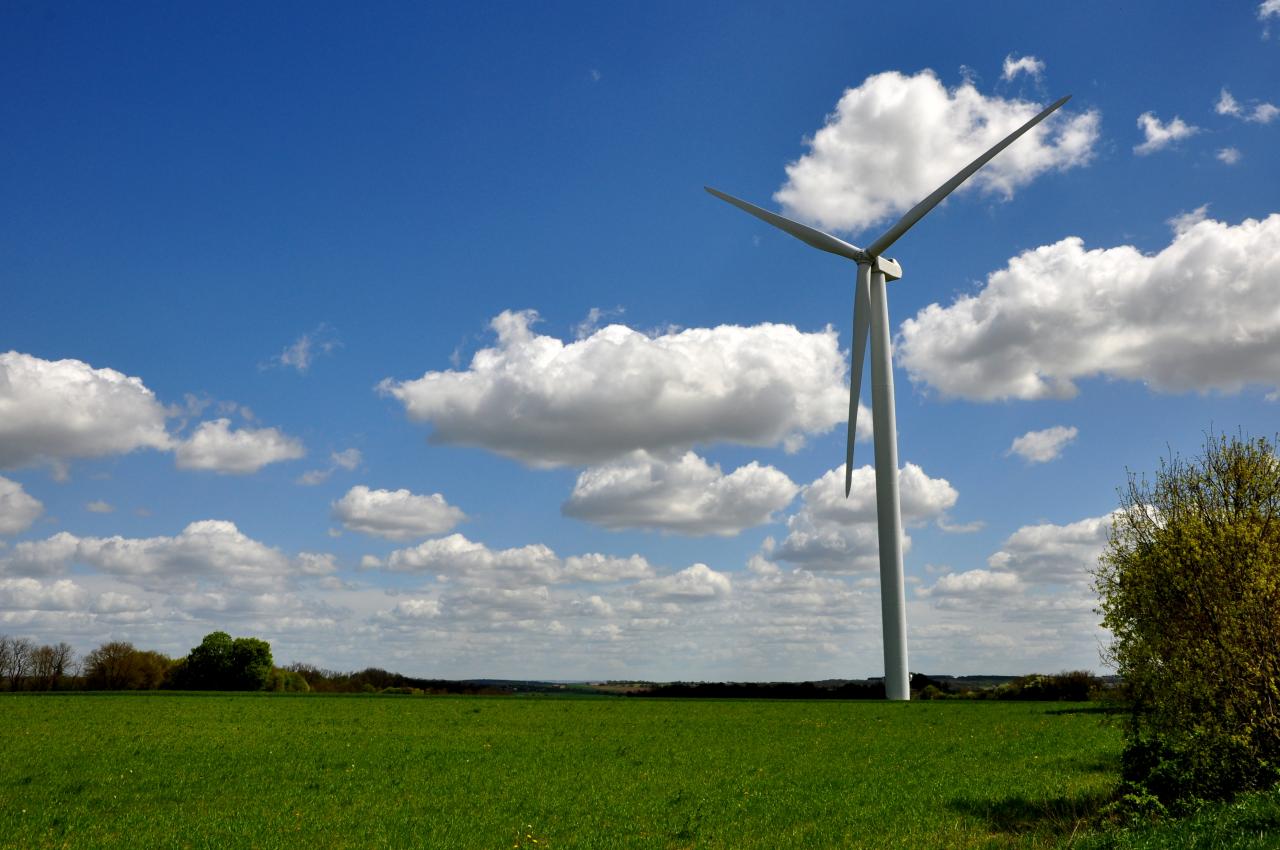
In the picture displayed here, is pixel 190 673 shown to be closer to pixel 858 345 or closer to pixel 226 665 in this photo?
pixel 226 665

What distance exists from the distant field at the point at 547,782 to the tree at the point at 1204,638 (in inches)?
72.0

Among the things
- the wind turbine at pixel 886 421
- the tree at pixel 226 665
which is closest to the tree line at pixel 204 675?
the tree at pixel 226 665

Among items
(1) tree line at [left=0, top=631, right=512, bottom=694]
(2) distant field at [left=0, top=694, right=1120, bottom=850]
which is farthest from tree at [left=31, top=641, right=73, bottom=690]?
(2) distant field at [left=0, top=694, right=1120, bottom=850]

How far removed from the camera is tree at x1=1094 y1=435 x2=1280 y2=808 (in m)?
20.5

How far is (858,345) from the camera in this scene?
2613 inches

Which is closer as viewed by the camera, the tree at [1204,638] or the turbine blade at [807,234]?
the tree at [1204,638]

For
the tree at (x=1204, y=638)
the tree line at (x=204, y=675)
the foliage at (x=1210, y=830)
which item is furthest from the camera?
the tree line at (x=204, y=675)

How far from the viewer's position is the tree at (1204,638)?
67.1ft

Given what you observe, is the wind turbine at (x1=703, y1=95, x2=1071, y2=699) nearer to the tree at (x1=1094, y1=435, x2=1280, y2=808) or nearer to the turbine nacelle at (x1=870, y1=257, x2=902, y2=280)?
the turbine nacelle at (x1=870, y1=257, x2=902, y2=280)

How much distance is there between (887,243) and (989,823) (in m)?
53.9

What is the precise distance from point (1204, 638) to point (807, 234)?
5438cm

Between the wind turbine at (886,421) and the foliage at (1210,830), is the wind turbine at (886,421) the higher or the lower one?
the higher one

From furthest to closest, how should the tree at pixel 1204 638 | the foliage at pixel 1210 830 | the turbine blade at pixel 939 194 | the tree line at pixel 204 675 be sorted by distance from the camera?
the tree line at pixel 204 675 < the turbine blade at pixel 939 194 < the tree at pixel 1204 638 < the foliage at pixel 1210 830

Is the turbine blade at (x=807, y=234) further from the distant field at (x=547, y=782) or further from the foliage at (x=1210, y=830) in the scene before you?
the foliage at (x=1210, y=830)
